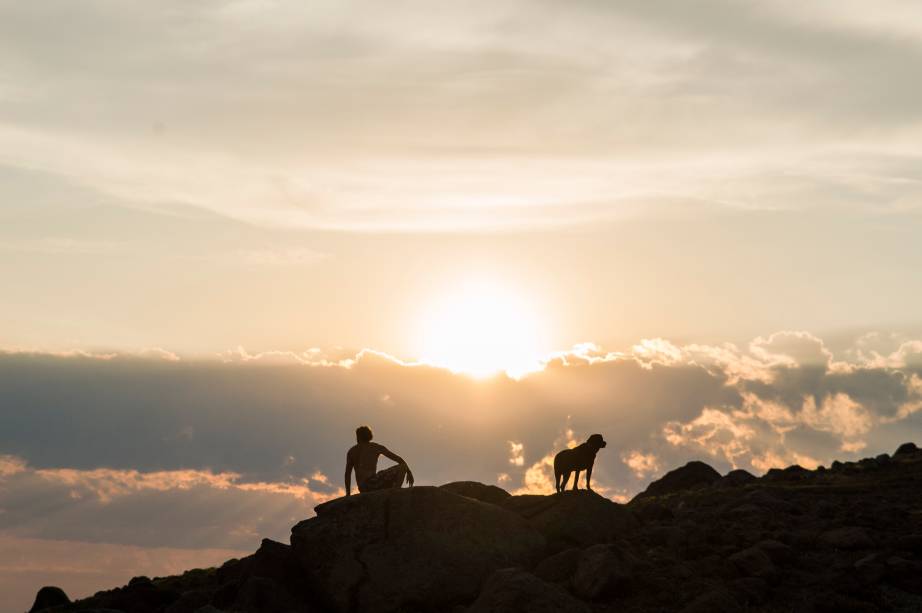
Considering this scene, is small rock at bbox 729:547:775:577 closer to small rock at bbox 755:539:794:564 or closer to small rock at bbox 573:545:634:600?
small rock at bbox 755:539:794:564

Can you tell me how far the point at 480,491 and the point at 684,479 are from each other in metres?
24.0

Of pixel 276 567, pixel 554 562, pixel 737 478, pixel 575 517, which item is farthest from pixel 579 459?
pixel 737 478

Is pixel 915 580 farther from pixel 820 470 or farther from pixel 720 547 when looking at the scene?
pixel 820 470

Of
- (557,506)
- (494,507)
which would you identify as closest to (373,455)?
(494,507)

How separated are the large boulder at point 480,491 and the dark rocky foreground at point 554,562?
199 mm

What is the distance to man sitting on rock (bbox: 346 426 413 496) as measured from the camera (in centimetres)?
3078

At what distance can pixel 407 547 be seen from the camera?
28094mm

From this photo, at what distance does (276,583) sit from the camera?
28078 mm

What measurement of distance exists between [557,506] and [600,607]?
564 centimetres

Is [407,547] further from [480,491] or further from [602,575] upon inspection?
[480,491]

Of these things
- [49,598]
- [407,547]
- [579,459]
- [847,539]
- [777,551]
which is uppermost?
[579,459]

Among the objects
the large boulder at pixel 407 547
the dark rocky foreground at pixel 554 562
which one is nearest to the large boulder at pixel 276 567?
the dark rocky foreground at pixel 554 562

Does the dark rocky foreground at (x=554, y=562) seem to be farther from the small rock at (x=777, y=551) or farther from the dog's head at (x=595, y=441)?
the dog's head at (x=595, y=441)

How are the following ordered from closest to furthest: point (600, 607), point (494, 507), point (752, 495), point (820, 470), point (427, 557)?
point (600, 607), point (427, 557), point (494, 507), point (752, 495), point (820, 470)
